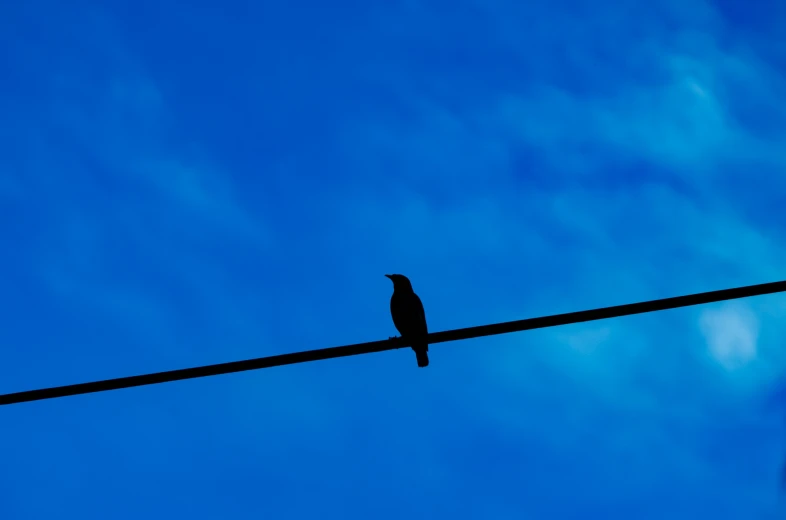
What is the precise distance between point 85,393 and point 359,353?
1640 millimetres

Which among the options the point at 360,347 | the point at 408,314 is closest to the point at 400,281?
the point at 408,314

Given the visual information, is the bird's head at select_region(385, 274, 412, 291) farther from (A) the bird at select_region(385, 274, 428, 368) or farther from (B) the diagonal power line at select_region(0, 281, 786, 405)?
(B) the diagonal power line at select_region(0, 281, 786, 405)

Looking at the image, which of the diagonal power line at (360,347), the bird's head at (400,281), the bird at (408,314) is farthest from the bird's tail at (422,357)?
the diagonal power line at (360,347)

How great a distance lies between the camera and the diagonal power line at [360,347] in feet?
15.0

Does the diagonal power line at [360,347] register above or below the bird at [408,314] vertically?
below

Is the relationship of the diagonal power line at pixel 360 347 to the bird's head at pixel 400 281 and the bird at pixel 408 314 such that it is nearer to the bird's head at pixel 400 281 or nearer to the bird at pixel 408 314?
the bird at pixel 408 314

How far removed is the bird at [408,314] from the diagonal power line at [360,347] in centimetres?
435

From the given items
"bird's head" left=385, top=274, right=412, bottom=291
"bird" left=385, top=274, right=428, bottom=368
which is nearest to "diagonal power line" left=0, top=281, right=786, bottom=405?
"bird" left=385, top=274, right=428, bottom=368

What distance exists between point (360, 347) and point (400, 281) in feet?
18.4

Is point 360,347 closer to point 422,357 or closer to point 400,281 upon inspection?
point 422,357

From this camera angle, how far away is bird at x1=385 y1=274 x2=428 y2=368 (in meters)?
9.70

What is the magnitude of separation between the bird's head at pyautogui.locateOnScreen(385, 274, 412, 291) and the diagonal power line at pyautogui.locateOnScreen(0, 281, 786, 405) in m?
5.44

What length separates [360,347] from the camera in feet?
16.8

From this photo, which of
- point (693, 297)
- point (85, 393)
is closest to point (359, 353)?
point (85, 393)
